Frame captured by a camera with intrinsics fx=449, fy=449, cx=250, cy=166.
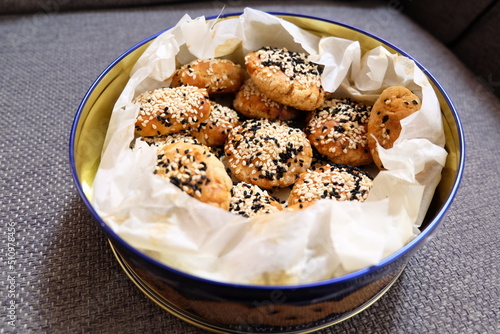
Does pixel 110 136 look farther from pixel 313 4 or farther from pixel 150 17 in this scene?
pixel 313 4

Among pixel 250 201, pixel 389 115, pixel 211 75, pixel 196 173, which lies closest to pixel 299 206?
pixel 250 201

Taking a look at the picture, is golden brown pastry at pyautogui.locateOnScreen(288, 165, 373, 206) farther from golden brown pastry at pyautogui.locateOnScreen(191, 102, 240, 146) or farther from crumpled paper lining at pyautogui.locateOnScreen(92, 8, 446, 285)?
golden brown pastry at pyautogui.locateOnScreen(191, 102, 240, 146)

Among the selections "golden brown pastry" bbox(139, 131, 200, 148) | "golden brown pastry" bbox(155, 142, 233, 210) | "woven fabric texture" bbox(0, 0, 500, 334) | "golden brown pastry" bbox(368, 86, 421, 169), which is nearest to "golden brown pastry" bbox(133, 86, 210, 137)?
"golden brown pastry" bbox(139, 131, 200, 148)

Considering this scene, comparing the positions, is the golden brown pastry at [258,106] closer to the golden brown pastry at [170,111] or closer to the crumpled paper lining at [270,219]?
the golden brown pastry at [170,111]

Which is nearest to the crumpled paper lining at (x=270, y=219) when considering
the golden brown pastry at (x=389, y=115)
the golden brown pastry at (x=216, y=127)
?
the golden brown pastry at (x=389, y=115)

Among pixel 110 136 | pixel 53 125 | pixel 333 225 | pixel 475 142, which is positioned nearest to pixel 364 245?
pixel 333 225
